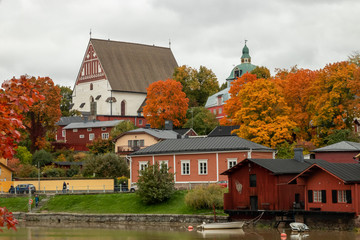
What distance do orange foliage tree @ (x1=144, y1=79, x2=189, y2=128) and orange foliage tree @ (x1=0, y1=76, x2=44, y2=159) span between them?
8809 cm

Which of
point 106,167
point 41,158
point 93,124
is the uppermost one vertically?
point 93,124

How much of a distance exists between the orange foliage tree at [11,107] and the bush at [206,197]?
125ft

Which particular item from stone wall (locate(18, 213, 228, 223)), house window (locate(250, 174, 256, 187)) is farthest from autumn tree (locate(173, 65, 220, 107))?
house window (locate(250, 174, 256, 187))

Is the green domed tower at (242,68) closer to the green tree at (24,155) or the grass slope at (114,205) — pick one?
the green tree at (24,155)

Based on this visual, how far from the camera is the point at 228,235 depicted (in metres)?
39.7

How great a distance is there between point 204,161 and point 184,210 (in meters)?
8.69

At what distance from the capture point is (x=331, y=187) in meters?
41.2

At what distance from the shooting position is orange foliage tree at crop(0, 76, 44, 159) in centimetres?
1002

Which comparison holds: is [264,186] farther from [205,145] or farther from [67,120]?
[67,120]

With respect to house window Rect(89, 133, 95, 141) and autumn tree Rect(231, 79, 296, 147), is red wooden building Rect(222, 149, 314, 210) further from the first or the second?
house window Rect(89, 133, 95, 141)

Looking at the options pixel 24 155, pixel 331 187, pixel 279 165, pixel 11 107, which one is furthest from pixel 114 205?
pixel 11 107

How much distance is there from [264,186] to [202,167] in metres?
13.2

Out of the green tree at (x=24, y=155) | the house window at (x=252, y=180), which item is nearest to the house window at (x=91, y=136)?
the green tree at (x=24, y=155)

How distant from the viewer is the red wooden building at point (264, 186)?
4434 centimetres
